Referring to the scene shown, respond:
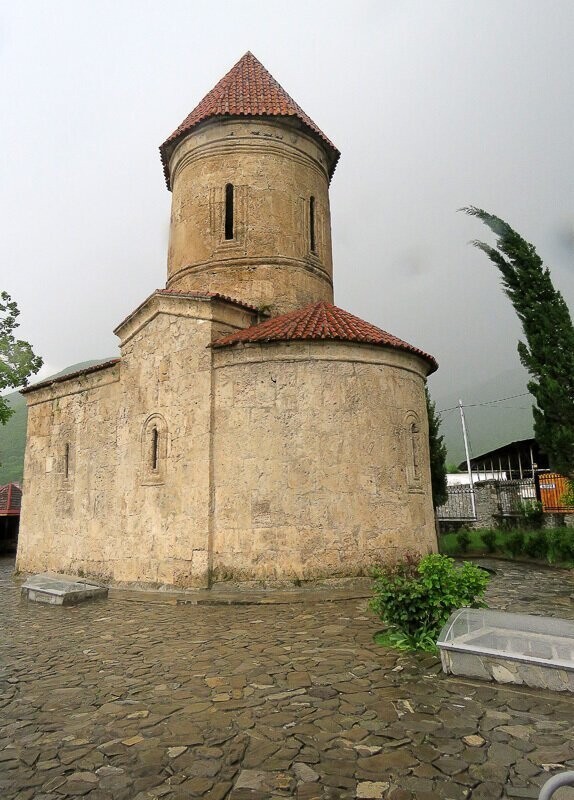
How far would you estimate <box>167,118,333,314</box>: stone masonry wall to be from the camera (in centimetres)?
1126

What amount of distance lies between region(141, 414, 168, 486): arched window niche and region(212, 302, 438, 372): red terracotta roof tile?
1829mm

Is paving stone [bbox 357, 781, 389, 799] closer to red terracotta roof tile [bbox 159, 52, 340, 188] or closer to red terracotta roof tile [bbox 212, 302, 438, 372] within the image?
red terracotta roof tile [bbox 212, 302, 438, 372]

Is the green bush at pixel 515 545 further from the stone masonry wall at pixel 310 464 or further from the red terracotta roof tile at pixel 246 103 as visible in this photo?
the red terracotta roof tile at pixel 246 103

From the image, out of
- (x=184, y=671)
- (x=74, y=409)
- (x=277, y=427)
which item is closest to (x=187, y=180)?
(x=74, y=409)

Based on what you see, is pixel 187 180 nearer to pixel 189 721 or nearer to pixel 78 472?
pixel 78 472

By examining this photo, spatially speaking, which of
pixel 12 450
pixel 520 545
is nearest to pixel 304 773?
pixel 520 545

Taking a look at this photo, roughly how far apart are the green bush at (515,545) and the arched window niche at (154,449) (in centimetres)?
904

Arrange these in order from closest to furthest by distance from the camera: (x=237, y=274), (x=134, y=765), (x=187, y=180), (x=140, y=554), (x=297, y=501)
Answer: (x=134, y=765) → (x=297, y=501) → (x=140, y=554) → (x=237, y=274) → (x=187, y=180)

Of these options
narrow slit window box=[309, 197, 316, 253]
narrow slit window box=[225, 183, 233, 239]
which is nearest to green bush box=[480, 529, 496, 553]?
narrow slit window box=[309, 197, 316, 253]

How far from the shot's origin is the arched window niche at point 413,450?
9008 mm

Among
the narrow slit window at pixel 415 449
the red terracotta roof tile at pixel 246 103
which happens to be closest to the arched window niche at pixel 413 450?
the narrow slit window at pixel 415 449

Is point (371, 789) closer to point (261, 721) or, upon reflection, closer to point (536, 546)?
point (261, 721)

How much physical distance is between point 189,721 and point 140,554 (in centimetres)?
599

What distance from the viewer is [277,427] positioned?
27.8ft
